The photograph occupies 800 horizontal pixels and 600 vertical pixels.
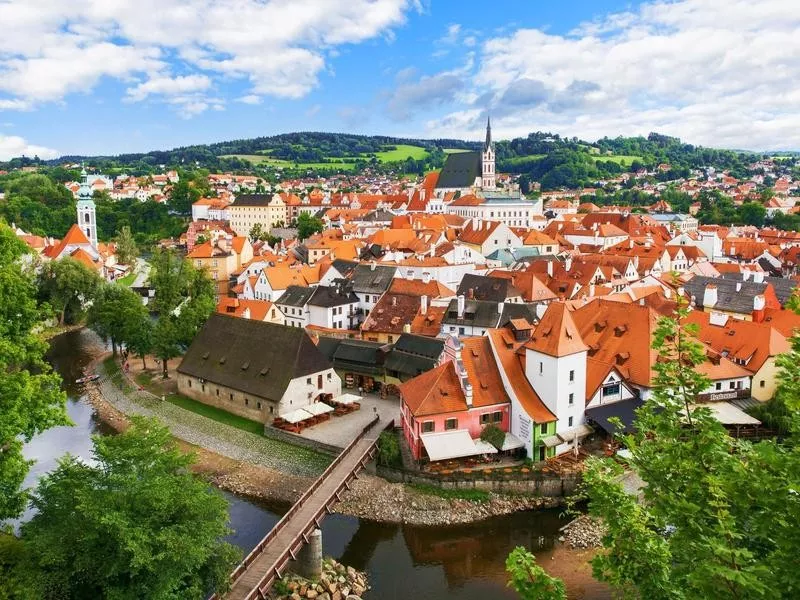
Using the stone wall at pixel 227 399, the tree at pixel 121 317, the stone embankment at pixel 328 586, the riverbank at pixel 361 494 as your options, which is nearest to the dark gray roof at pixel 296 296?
the tree at pixel 121 317

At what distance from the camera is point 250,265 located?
229 ft

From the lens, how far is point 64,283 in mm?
59094

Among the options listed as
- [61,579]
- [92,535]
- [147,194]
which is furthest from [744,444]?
[147,194]

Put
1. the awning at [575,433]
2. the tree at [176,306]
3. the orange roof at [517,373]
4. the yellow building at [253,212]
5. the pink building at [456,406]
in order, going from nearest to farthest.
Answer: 1. the pink building at [456,406]
2. the orange roof at [517,373]
3. the awning at [575,433]
4. the tree at [176,306]
5. the yellow building at [253,212]

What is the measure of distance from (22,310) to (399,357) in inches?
879

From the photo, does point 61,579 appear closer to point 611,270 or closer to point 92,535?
point 92,535

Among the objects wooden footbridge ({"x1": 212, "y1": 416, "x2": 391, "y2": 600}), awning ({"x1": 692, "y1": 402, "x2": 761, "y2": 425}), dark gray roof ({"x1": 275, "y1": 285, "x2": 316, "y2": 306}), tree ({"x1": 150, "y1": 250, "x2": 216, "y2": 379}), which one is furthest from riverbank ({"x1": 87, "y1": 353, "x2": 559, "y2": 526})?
dark gray roof ({"x1": 275, "y1": 285, "x2": 316, "y2": 306})

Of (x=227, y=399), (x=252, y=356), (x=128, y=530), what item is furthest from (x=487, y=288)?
(x=128, y=530)

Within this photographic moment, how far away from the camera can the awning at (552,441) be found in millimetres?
29077

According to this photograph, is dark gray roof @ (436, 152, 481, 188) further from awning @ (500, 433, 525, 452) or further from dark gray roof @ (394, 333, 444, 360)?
awning @ (500, 433, 525, 452)

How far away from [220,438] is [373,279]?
22529 mm

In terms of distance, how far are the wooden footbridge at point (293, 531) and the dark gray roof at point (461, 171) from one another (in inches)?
4231

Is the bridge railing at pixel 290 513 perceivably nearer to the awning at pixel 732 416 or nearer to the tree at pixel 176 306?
the awning at pixel 732 416

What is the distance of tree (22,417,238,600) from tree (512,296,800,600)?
10591mm
